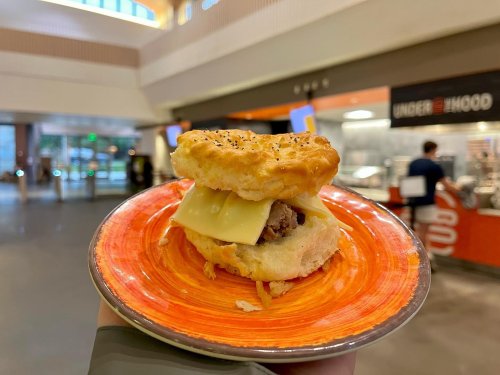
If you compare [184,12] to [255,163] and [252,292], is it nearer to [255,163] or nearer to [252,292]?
[255,163]

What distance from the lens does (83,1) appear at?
957cm

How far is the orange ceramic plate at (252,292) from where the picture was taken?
29.8 inches

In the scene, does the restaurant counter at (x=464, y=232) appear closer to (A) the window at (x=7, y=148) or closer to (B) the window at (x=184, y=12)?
(B) the window at (x=184, y=12)

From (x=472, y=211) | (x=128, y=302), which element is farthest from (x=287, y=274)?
(x=472, y=211)

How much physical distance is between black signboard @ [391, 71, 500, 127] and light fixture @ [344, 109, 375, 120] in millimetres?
2580

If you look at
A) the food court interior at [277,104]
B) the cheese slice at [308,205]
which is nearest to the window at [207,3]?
the food court interior at [277,104]

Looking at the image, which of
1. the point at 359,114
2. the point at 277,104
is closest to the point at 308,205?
the point at 277,104

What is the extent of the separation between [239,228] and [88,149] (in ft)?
87.7

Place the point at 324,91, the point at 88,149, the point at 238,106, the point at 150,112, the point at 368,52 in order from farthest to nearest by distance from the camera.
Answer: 1. the point at 88,149
2. the point at 150,112
3. the point at 238,106
4. the point at 324,91
5. the point at 368,52

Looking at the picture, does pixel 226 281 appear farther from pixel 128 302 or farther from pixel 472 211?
pixel 472 211

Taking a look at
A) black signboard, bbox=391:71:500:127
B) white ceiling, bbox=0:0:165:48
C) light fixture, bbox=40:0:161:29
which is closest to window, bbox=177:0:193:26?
white ceiling, bbox=0:0:165:48

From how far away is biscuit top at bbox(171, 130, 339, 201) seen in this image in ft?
3.33

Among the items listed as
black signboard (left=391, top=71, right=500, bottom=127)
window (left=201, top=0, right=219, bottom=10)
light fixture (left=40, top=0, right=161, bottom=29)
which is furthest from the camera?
light fixture (left=40, top=0, right=161, bottom=29)

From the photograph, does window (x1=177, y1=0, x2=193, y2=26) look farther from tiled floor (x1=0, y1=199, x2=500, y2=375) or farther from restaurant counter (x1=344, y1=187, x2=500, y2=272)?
restaurant counter (x1=344, y1=187, x2=500, y2=272)
